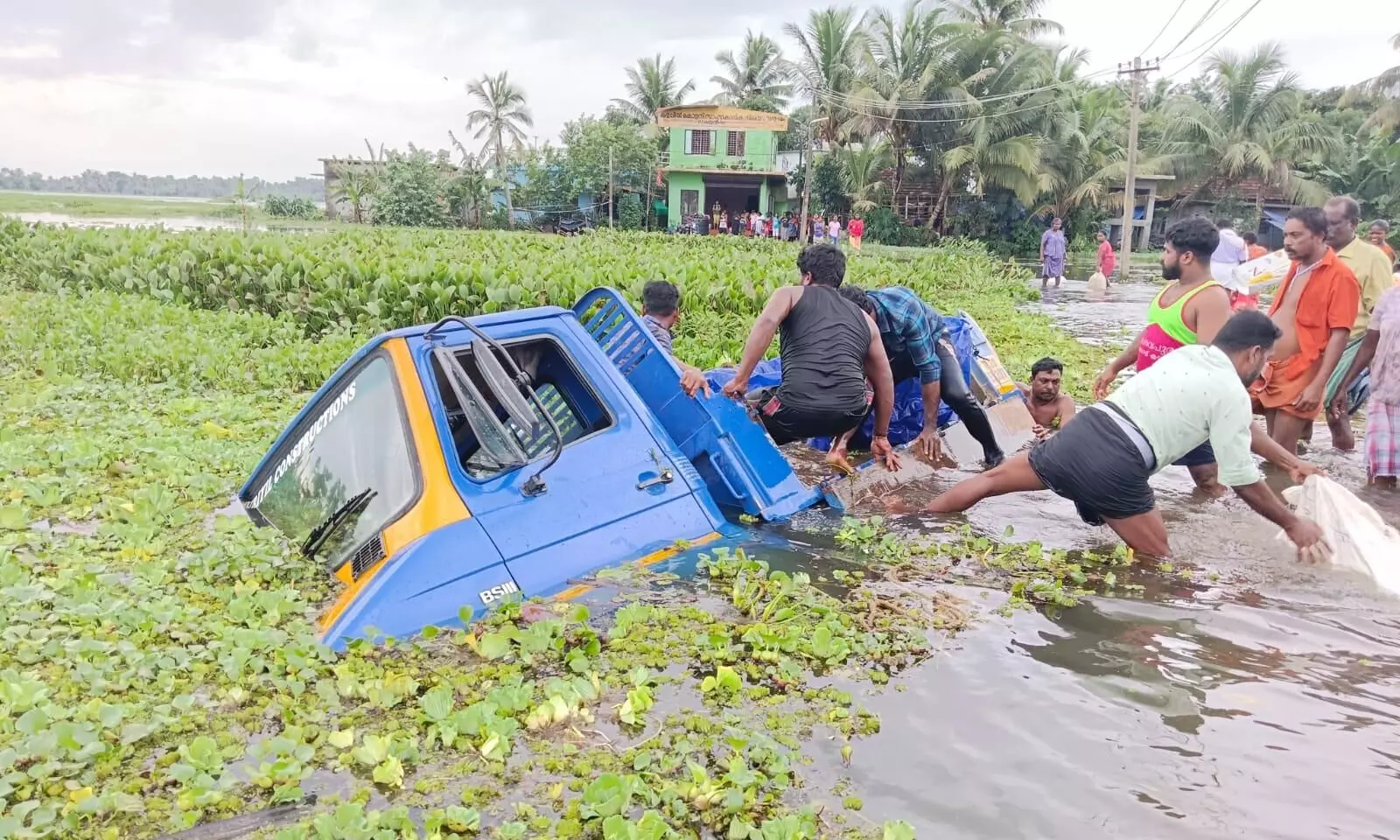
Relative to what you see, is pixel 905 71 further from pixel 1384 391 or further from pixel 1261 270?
pixel 1384 391

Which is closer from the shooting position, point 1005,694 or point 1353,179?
point 1005,694

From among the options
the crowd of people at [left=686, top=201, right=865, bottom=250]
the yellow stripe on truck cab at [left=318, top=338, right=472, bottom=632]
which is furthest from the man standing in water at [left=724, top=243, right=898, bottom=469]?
the crowd of people at [left=686, top=201, right=865, bottom=250]

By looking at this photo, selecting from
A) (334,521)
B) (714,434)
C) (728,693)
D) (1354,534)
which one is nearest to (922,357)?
(714,434)

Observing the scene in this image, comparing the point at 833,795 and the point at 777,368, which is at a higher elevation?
the point at 777,368

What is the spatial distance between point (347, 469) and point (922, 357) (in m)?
3.68

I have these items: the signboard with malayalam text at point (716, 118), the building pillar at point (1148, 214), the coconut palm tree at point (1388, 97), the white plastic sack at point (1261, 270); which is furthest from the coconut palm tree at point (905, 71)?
the white plastic sack at point (1261, 270)

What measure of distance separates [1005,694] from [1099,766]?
0.51 metres

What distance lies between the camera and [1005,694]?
3539mm

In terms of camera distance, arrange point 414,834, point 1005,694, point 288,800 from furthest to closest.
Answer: point 1005,694
point 288,800
point 414,834

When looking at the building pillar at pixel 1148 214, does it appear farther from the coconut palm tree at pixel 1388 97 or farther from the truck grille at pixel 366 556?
the truck grille at pixel 366 556

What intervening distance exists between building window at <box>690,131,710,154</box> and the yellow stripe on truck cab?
1675 inches

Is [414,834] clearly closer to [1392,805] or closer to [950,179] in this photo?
[1392,805]

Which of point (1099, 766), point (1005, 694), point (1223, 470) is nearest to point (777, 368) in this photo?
point (1223, 470)

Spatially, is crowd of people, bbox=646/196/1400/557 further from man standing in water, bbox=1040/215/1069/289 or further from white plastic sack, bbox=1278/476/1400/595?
man standing in water, bbox=1040/215/1069/289
